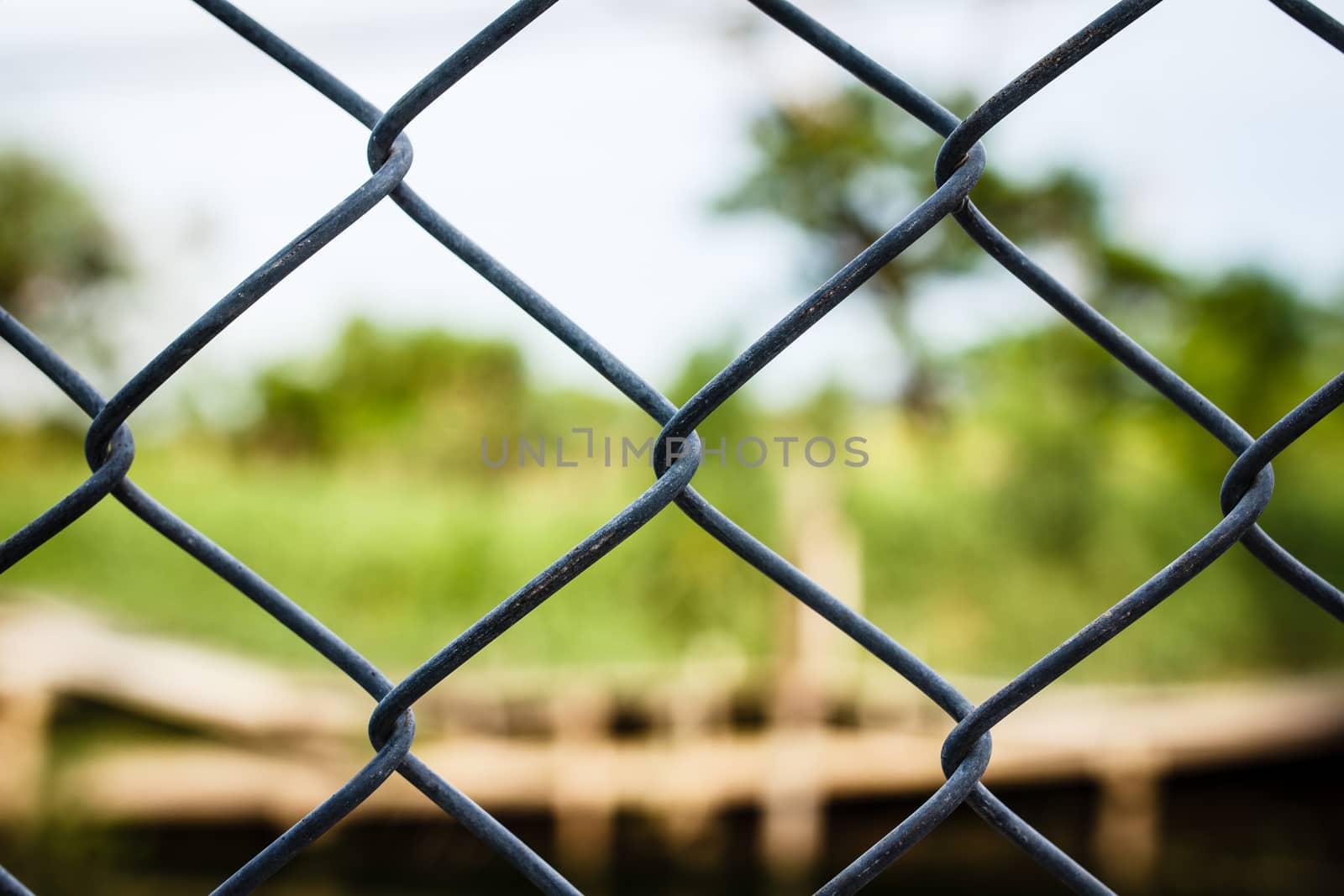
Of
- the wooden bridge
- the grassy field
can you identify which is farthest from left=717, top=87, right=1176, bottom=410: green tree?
the wooden bridge

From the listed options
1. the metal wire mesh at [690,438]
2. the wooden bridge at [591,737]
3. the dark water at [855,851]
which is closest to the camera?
the metal wire mesh at [690,438]

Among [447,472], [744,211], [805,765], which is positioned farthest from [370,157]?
[447,472]

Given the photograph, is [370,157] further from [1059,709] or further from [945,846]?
[945,846]

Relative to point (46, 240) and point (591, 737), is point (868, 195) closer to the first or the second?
point (591, 737)

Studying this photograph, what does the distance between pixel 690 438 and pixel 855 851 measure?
4400 millimetres

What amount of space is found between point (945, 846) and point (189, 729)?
11.6 feet

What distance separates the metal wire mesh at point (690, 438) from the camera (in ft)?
0.64

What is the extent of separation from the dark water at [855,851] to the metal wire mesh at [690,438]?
4.11 metres

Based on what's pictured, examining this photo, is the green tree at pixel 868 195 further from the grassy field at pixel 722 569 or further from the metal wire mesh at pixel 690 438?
the metal wire mesh at pixel 690 438

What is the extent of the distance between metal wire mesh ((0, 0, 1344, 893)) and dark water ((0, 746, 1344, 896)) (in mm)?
4108

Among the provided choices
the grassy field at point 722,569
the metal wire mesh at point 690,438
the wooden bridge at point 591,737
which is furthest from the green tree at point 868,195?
the metal wire mesh at point 690,438

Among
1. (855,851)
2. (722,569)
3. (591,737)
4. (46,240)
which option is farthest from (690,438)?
(46,240)

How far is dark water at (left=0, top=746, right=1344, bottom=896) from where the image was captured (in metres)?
3.93

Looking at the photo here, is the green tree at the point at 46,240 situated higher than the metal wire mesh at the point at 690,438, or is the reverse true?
the green tree at the point at 46,240
